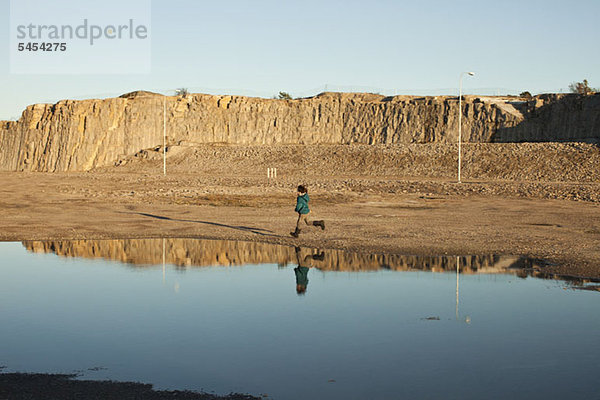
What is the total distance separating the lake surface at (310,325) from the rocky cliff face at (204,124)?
5974 cm

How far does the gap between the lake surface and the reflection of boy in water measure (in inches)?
1.9

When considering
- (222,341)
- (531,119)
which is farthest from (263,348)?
(531,119)

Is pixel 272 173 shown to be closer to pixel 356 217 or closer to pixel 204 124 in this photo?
pixel 204 124

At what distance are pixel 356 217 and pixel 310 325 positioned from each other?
51.0ft

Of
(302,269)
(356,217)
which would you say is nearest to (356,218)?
(356,217)

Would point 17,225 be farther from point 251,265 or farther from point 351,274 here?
point 351,274

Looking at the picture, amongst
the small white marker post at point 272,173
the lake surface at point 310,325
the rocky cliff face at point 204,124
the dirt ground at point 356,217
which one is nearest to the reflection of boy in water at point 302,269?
the lake surface at point 310,325

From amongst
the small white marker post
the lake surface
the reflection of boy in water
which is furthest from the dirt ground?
the small white marker post

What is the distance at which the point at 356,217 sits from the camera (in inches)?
992

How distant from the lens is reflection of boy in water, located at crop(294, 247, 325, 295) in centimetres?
1270

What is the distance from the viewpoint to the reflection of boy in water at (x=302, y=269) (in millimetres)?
12695

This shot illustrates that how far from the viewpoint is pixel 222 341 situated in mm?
8898

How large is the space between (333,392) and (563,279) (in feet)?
26.3

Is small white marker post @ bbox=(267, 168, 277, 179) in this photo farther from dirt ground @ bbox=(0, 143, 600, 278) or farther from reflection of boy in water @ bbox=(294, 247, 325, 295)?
reflection of boy in water @ bbox=(294, 247, 325, 295)
